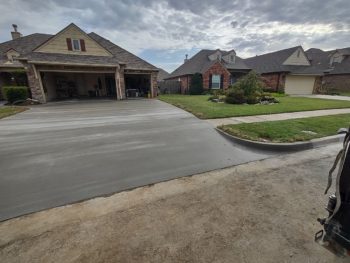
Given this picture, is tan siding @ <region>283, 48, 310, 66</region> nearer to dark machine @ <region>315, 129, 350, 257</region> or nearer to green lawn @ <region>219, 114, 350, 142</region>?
green lawn @ <region>219, 114, 350, 142</region>

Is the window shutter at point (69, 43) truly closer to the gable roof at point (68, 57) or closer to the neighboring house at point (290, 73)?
the gable roof at point (68, 57)

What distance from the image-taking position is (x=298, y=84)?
2528 centimetres

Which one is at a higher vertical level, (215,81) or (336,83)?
(215,81)

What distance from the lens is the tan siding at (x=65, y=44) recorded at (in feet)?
50.5

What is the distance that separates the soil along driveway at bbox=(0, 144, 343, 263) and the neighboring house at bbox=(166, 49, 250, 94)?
21346 millimetres

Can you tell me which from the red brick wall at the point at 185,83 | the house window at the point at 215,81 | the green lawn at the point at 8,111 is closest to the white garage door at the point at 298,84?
the house window at the point at 215,81

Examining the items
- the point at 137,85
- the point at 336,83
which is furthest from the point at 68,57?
the point at 336,83

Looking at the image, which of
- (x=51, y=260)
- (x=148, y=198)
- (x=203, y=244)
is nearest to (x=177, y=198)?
(x=148, y=198)

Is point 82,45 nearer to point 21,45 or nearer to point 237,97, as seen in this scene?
point 21,45

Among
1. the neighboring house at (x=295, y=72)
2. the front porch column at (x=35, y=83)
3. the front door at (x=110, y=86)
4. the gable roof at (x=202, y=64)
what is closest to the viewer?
the front porch column at (x=35, y=83)

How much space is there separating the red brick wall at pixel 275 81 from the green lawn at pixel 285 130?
19.6 metres

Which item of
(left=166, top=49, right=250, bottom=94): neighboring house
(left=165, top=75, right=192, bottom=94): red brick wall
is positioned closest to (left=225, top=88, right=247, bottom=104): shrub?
(left=166, top=49, right=250, bottom=94): neighboring house

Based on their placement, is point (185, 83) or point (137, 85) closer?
point (137, 85)

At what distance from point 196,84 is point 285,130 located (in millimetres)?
17662
